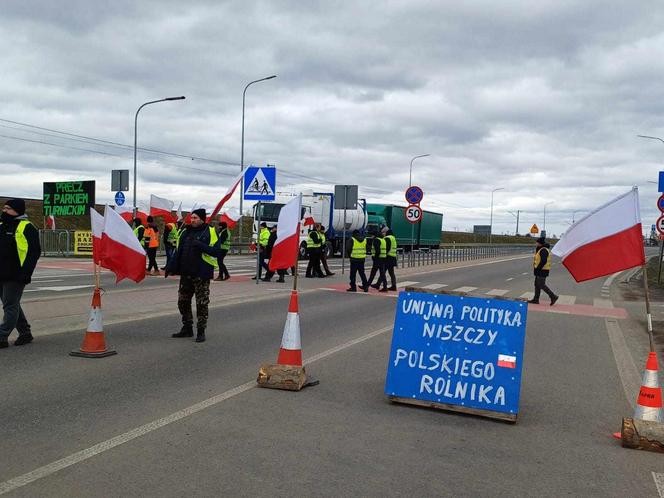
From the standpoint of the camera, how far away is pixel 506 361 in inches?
230

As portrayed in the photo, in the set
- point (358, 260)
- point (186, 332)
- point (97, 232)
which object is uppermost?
point (97, 232)

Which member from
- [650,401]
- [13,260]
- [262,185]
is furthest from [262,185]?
[650,401]

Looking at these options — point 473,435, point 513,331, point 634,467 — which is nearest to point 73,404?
point 473,435

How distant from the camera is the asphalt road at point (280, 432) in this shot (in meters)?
4.16

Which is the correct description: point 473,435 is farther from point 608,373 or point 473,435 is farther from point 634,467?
point 608,373

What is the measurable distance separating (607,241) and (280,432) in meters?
3.34

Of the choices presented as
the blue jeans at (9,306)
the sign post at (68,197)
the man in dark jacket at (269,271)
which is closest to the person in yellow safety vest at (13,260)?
the blue jeans at (9,306)

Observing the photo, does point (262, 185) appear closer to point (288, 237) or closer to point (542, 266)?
point (542, 266)

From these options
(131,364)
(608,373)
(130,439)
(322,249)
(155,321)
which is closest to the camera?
(130,439)

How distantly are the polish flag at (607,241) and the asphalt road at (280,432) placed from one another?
1397 millimetres

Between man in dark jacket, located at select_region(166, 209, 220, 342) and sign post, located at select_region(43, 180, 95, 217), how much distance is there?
2267cm

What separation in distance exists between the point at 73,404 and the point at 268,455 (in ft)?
7.25

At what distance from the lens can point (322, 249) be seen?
23328 millimetres

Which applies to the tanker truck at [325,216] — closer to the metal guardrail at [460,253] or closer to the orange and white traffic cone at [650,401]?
the metal guardrail at [460,253]
